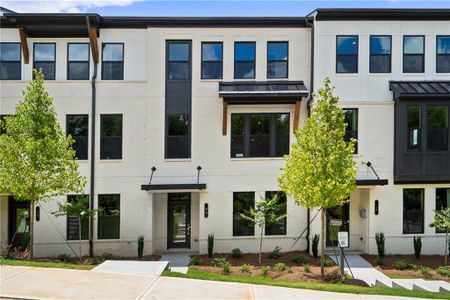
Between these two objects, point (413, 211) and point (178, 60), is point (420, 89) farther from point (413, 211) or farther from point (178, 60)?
point (178, 60)

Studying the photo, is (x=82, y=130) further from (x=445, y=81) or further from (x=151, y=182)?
(x=445, y=81)

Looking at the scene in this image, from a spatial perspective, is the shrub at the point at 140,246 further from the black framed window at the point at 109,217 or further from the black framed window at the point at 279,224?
the black framed window at the point at 279,224

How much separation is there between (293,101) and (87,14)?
9.74m

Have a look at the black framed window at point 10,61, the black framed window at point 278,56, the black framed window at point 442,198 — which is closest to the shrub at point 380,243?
the black framed window at point 442,198

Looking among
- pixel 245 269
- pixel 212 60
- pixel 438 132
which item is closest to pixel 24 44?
pixel 212 60

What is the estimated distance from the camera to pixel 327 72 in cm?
1712

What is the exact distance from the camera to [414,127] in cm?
1689

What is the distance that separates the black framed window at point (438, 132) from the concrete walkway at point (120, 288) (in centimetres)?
986

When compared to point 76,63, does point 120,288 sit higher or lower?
lower

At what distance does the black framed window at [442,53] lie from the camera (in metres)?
17.3

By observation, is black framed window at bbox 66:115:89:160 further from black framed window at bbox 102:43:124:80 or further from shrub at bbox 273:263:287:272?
shrub at bbox 273:263:287:272

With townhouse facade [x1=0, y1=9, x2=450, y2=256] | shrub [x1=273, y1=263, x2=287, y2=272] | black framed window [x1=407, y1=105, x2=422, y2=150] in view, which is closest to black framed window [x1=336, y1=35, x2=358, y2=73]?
townhouse facade [x1=0, y1=9, x2=450, y2=256]

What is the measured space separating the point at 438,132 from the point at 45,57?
18.0m

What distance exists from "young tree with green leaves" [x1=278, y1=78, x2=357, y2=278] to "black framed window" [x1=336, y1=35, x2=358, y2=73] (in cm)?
507
